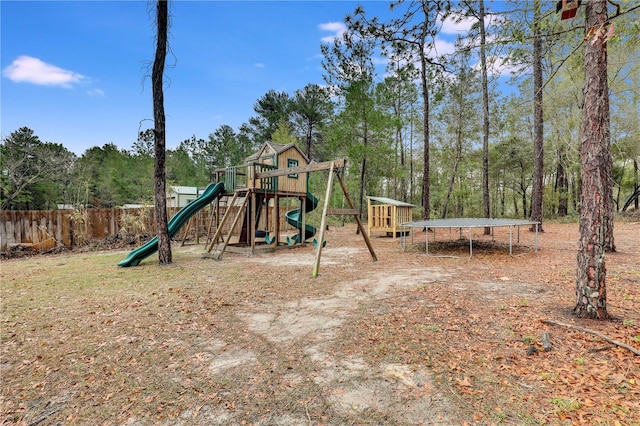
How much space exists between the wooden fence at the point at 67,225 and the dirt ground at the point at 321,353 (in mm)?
6053

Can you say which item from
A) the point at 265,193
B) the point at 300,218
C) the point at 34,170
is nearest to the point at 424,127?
the point at 300,218

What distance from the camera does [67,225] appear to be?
10750 mm

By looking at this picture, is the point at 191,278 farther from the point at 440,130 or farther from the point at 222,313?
the point at 440,130

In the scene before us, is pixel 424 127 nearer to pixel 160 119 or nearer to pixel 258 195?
pixel 258 195

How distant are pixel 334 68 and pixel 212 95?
7268mm

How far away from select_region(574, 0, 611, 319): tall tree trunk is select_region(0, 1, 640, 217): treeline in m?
0.67

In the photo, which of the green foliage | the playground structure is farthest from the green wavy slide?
the green foliage

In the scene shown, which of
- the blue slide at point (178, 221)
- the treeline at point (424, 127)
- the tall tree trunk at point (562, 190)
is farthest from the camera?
the tall tree trunk at point (562, 190)

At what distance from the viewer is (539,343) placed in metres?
3.00

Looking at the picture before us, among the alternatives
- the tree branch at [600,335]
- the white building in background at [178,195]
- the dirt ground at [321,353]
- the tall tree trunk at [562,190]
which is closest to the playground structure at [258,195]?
the dirt ground at [321,353]

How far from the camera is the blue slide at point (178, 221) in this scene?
7.82 m

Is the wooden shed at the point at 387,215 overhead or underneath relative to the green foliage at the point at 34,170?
underneath

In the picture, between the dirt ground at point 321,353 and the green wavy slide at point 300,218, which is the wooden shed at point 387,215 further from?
the dirt ground at point 321,353

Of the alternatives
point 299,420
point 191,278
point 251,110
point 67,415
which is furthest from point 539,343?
point 251,110
